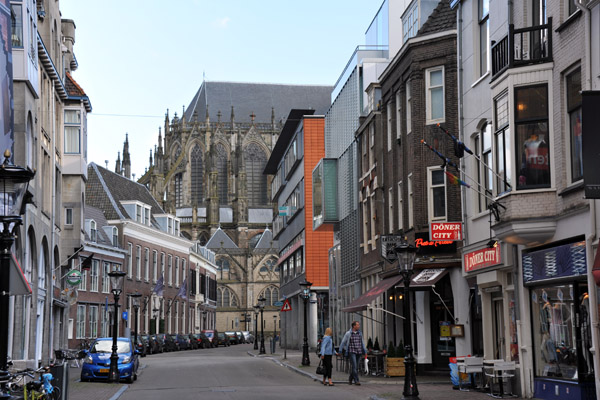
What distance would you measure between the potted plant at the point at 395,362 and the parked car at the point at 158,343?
31.9 m

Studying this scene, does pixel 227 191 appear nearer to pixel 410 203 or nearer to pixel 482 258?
pixel 410 203

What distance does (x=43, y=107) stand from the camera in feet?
109

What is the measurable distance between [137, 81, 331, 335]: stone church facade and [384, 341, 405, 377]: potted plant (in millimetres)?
90761

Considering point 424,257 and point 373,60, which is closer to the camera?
point 424,257

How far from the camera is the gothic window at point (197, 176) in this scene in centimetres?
12112

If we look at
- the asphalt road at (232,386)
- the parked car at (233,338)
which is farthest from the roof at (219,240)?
the asphalt road at (232,386)

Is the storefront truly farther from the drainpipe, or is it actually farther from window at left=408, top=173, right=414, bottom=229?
window at left=408, top=173, right=414, bottom=229

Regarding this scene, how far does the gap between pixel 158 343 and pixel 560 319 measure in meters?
43.0

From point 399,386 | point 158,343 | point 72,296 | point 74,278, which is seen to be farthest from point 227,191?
point 399,386

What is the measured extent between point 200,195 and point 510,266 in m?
104

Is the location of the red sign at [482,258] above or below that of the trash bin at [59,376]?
above

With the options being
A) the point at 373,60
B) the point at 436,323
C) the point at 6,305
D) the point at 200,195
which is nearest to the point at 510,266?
the point at 436,323

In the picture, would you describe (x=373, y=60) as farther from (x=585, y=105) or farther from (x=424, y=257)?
(x=585, y=105)

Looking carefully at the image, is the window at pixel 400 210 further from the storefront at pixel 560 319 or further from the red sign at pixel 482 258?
the storefront at pixel 560 319
